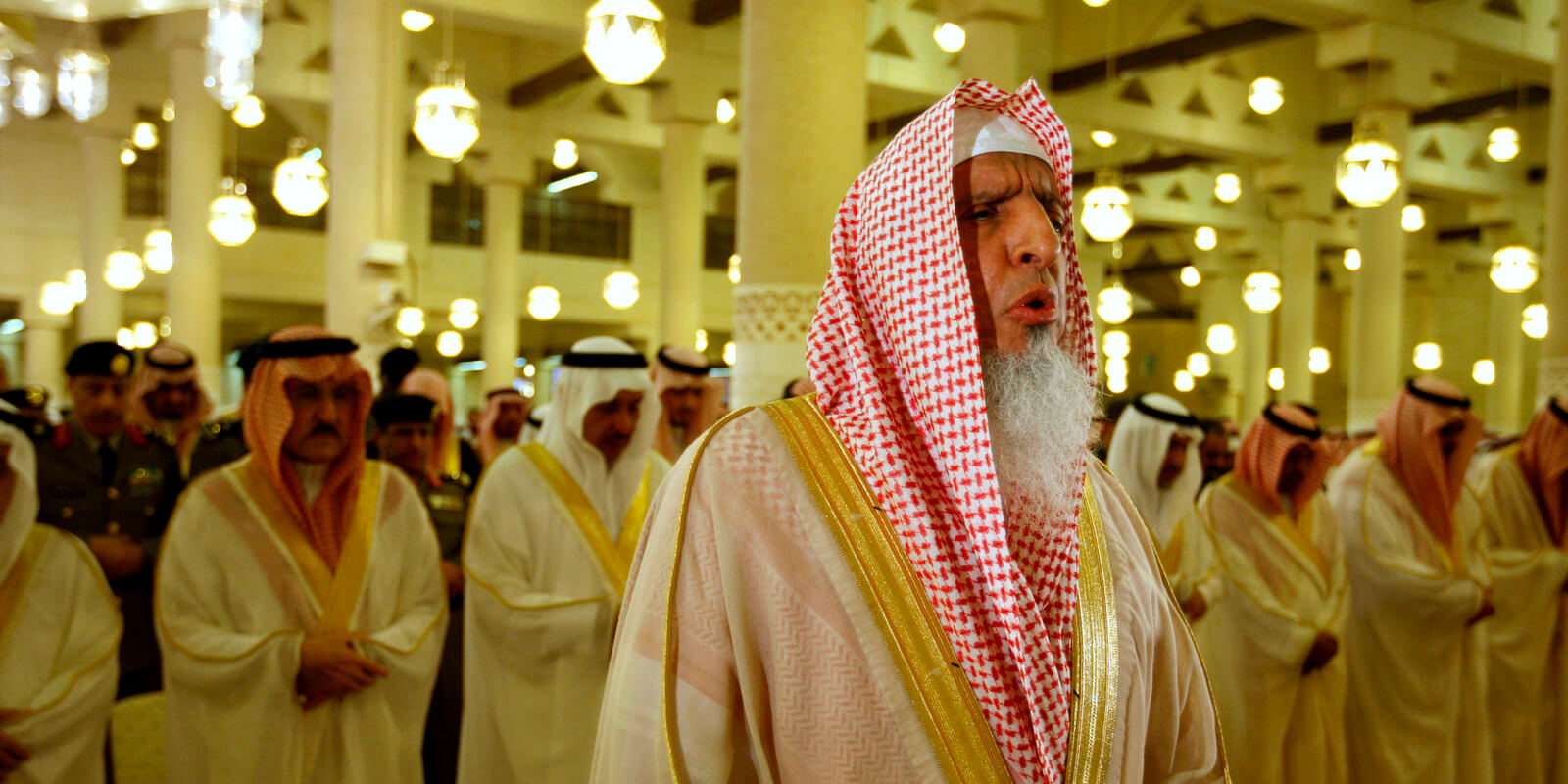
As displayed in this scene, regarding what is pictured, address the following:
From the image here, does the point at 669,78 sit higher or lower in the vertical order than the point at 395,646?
higher

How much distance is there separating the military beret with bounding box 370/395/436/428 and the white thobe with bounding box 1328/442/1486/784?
12.8 ft

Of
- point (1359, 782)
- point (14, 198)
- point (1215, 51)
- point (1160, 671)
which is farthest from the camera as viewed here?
point (14, 198)

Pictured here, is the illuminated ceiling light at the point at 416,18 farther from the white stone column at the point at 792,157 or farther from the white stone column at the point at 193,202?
the white stone column at the point at 792,157

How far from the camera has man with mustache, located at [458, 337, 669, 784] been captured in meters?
4.14

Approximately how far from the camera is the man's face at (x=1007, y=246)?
5.60 ft

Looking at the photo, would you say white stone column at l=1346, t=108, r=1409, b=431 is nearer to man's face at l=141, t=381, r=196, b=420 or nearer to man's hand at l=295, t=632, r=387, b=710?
man's face at l=141, t=381, r=196, b=420

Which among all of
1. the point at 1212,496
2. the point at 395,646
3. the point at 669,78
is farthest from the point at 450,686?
the point at 669,78

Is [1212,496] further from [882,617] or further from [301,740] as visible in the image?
[882,617]

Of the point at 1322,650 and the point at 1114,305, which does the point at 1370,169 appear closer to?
the point at 1322,650

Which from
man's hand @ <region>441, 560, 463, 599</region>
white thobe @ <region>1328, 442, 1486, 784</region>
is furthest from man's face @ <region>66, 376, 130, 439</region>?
white thobe @ <region>1328, 442, 1486, 784</region>

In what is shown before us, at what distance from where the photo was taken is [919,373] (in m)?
1.69

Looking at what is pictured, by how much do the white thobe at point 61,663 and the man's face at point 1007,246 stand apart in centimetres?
279

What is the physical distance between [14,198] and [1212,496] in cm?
1848

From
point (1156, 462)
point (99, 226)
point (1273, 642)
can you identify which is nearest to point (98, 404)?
point (1156, 462)
